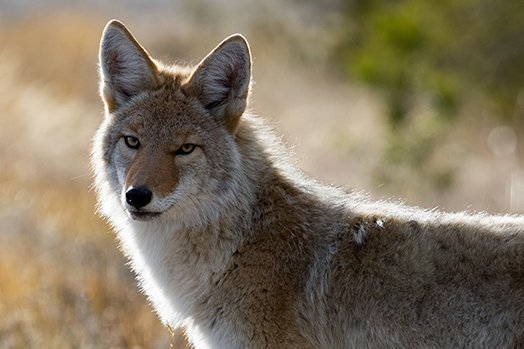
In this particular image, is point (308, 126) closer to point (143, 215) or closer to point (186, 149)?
point (186, 149)

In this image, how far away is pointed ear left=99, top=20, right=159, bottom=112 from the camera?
5535 mm

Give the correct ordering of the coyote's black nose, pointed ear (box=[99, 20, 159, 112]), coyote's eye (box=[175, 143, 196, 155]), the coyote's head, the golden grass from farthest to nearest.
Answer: the golden grass → pointed ear (box=[99, 20, 159, 112]) → coyote's eye (box=[175, 143, 196, 155]) → the coyote's head → the coyote's black nose

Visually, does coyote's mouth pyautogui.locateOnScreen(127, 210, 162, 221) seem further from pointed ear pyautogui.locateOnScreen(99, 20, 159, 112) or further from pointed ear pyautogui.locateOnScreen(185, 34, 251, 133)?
pointed ear pyautogui.locateOnScreen(99, 20, 159, 112)

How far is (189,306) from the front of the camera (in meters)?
5.24

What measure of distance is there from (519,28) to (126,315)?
34.8 feet

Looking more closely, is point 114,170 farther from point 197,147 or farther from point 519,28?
point 519,28

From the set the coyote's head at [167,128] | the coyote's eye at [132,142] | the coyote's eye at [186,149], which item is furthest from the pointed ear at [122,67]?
the coyote's eye at [186,149]

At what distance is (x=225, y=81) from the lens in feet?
17.9

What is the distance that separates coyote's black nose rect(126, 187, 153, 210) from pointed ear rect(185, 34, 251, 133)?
732mm

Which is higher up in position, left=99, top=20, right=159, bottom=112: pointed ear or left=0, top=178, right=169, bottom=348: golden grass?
left=99, top=20, right=159, bottom=112: pointed ear

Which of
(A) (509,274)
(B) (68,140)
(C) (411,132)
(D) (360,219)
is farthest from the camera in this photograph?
(B) (68,140)

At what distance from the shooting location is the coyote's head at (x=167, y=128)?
16.7ft

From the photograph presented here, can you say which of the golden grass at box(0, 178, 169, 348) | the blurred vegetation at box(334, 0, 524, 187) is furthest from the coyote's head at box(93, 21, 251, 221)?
the blurred vegetation at box(334, 0, 524, 187)

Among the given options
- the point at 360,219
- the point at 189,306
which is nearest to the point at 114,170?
the point at 189,306
